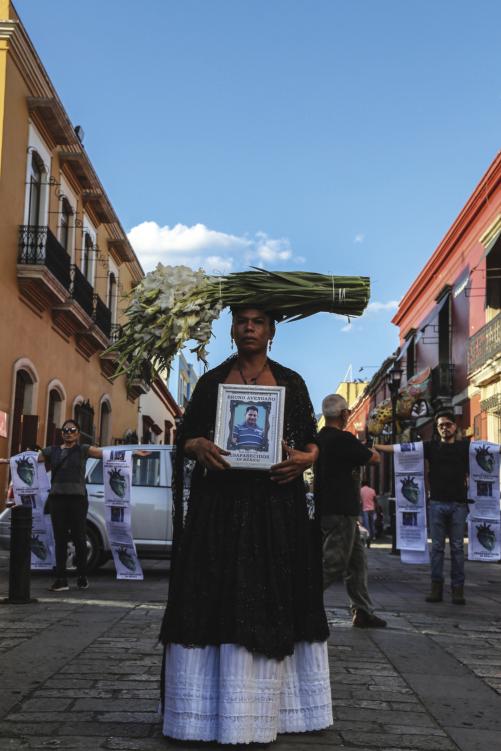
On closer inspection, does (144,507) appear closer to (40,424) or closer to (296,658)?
(296,658)

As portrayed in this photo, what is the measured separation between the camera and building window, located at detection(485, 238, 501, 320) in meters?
20.5

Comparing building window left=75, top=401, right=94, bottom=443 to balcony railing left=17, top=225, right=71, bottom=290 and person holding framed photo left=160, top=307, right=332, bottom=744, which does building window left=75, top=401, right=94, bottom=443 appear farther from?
person holding framed photo left=160, top=307, right=332, bottom=744

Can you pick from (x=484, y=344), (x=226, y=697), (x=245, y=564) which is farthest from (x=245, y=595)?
(x=484, y=344)

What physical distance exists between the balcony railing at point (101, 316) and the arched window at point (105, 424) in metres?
3.31

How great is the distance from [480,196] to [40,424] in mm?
12434

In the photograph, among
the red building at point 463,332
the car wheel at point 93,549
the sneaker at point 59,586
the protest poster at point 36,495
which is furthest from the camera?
the red building at point 463,332

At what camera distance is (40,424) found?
18328 mm

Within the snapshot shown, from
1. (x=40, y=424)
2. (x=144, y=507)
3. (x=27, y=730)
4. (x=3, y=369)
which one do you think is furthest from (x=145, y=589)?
(x=40, y=424)

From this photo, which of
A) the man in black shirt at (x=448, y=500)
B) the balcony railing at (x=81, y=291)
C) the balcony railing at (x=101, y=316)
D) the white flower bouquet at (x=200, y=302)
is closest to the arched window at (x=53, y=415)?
the balcony railing at (x=81, y=291)

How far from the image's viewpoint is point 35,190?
707 inches

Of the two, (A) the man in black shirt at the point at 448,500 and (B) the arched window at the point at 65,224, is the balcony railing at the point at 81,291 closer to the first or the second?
(B) the arched window at the point at 65,224

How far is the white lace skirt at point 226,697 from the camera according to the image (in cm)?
334

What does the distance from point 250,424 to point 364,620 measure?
364cm

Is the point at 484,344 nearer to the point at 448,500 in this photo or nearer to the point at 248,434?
the point at 448,500
